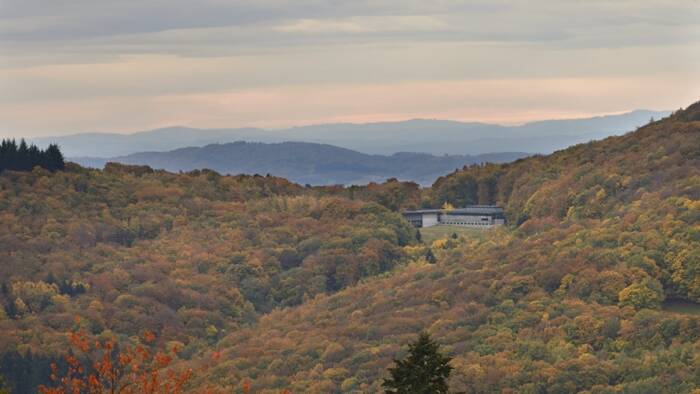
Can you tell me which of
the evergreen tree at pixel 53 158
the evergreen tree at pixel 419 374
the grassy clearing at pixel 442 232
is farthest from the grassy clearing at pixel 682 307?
the evergreen tree at pixel 53 158

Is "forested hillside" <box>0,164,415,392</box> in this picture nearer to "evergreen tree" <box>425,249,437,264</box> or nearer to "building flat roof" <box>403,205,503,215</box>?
"evergreen tree" <box>425,249,437,264</box>

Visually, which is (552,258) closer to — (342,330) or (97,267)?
(342,330)

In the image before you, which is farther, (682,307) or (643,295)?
(643,295)

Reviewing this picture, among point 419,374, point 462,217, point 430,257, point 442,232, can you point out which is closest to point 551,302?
point 430,257

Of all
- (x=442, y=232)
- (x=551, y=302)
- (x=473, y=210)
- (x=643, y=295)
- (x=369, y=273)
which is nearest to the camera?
(x=643, y=295)

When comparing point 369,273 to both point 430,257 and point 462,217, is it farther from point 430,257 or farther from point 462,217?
point 462,217
